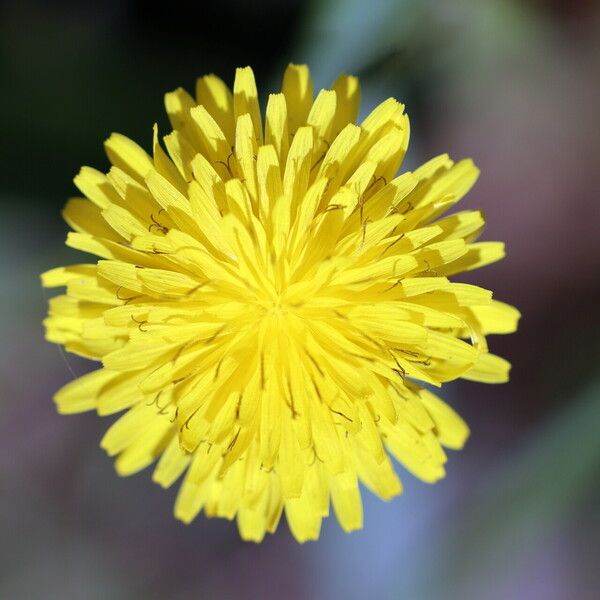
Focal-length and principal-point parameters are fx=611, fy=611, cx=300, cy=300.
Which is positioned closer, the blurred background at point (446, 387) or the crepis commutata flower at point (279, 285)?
the crepis commutata flower at point (279, 285)

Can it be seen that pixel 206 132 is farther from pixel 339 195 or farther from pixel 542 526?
pixel 542 526

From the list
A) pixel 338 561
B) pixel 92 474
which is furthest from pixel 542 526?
pixel 92 474

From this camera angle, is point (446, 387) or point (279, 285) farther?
point (446, 387)

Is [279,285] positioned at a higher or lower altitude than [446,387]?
higher

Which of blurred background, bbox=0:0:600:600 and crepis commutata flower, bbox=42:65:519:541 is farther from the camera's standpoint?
blurred background, bbox=0:0:600:600
